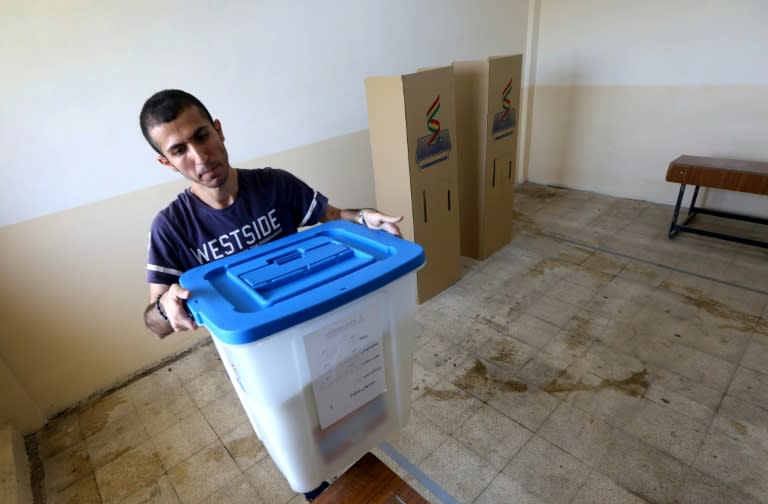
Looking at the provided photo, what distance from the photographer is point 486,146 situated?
2656 mm

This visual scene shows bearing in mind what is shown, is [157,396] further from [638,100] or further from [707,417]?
[638,100]

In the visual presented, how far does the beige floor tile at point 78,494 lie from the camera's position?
1.62 m

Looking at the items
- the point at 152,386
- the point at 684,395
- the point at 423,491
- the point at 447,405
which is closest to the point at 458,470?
the point at 423,491

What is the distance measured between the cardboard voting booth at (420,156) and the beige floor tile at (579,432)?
1.12 metres

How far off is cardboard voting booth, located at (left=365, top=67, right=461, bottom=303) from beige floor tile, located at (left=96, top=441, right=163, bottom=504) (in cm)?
170

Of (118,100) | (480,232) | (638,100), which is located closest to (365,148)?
(480,232)

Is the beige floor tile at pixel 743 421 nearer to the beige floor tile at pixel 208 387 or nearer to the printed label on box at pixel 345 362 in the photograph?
the printed label on box at pixel 345 362

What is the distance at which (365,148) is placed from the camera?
2.80 m

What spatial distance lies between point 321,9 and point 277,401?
241cm

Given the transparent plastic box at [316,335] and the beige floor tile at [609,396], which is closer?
the transparent plastic box at [316,335]

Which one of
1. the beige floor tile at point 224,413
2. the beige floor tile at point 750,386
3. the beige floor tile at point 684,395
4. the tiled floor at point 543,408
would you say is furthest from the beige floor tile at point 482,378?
the beige floor tile at point 224,413

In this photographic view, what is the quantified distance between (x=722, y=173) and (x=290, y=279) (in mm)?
3324

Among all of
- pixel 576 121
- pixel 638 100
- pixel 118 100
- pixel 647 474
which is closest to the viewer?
pixel 647 474

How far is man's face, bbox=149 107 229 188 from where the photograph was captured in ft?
2.91
